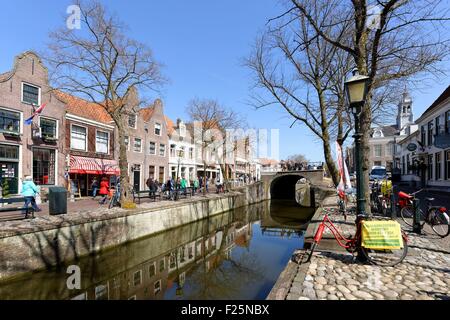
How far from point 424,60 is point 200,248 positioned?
37.5 feet

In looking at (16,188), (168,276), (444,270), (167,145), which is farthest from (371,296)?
(167,145)

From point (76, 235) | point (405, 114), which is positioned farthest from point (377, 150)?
point (76, 235)

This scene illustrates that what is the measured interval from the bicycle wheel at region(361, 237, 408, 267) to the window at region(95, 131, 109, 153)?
21.3m

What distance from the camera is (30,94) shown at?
1681cm

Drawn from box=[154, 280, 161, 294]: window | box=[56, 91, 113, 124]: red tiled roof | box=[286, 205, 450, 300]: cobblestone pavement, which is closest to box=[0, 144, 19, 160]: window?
box=[56, 91, 113, 124]: red tiled roof

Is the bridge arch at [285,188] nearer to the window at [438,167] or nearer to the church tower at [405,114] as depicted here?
the window at [438,167]

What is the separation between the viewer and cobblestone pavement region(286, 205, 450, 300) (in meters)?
3.92

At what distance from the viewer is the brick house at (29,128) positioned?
15.3 meters

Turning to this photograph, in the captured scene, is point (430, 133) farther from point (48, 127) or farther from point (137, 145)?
point (48, 127)

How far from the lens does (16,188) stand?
15594 millimetres

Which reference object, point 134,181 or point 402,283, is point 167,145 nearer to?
point 134,181

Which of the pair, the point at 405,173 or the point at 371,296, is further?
the point at 405,173

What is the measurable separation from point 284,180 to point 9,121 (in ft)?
116

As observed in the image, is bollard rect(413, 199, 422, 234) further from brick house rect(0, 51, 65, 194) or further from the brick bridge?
the brick bridge
